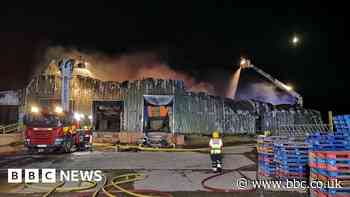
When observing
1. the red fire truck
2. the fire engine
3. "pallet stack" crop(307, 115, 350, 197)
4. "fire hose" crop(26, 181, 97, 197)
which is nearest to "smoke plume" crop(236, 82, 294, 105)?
the fire engine

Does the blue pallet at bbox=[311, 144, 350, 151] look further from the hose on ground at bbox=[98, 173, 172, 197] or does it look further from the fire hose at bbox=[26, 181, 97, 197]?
the fire hose at bbox=[26, 181, 97, 197]

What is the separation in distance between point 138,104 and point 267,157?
16.6 meters

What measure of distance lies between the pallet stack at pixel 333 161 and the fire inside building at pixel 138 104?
1696 cm

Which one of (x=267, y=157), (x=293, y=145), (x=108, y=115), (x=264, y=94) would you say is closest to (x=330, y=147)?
(x=293, y=145)

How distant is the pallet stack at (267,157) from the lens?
1025 centimetres

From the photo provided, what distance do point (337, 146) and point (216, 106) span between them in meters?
19.8

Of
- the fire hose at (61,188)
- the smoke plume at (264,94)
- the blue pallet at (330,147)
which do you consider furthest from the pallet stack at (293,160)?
the smoke plume at (264,94)

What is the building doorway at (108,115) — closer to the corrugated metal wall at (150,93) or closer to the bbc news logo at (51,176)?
the corrugated metal wall at (150,93)

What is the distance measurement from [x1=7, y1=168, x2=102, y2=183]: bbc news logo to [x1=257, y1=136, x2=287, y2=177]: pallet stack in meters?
5.72

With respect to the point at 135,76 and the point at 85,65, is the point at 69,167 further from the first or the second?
the point at 135,76

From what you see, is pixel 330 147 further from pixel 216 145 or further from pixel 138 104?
pixel 138 104

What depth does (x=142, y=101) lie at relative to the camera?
25719 mm

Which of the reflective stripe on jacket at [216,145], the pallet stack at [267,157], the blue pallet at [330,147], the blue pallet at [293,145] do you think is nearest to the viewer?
the blue pallet at [330,147]

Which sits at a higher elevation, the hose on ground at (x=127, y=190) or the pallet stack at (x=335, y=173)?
the pallet stack at (x=335, y=173)
